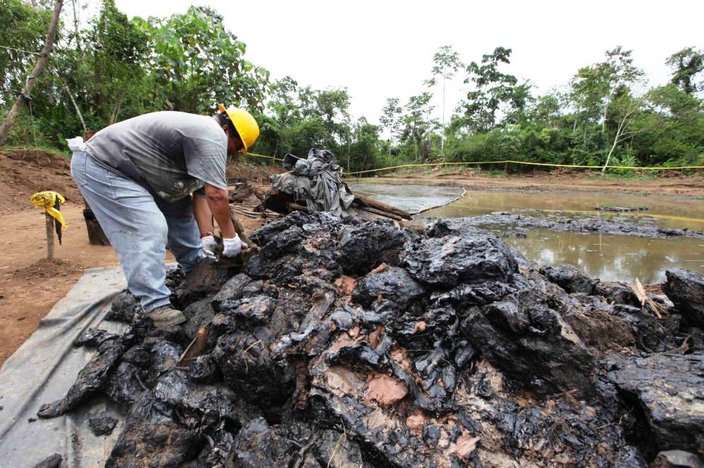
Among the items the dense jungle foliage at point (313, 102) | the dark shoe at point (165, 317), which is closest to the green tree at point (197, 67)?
the dense jungle foliage at point (313, 102)

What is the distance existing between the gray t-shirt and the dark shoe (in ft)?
2.87

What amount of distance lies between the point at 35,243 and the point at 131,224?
400cm

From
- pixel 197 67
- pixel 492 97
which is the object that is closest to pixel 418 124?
pixel 492 97

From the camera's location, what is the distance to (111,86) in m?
10.3

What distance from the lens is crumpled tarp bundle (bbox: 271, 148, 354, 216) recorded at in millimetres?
5922

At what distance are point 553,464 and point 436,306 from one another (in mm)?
853

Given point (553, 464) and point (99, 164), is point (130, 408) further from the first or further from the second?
point (553, 464)

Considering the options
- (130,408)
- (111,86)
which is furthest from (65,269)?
(111,86)

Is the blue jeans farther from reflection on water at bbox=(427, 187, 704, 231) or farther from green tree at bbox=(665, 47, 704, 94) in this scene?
green tree at bbox=(665, 47, 704, 94)

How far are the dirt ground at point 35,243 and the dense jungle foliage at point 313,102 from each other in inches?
75.1

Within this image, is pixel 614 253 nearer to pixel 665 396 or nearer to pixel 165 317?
pixel 665 396

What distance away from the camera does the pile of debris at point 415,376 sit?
52.9 inches

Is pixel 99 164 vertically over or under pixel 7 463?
over

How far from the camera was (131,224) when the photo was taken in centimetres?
220
